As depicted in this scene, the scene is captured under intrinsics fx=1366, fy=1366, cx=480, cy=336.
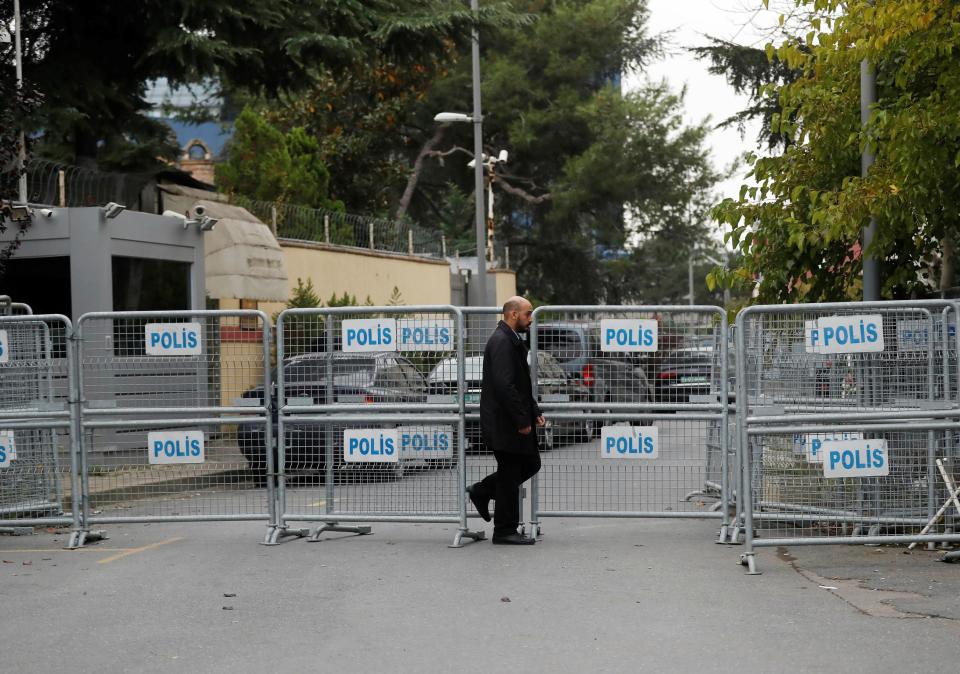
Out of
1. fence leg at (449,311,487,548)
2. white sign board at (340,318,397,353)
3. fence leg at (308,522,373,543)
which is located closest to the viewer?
fence leg at (449,311,487,548)

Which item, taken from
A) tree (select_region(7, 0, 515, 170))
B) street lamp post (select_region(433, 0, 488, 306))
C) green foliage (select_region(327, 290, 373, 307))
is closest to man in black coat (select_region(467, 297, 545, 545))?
tree (select_region(7, 0, 515, 170))

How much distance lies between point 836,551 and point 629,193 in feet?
115

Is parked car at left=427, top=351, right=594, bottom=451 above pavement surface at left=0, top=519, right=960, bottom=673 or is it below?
above

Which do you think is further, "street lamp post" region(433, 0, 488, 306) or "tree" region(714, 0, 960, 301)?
"street lamp post" region(433, 0, 488, 306)

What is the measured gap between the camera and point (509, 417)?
34.9ft

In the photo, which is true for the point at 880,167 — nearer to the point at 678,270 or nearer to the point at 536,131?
Answer: the point at 536,131

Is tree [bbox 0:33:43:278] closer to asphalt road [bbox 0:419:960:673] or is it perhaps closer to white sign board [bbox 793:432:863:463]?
asphalt road [bbox 0:419:960:673]

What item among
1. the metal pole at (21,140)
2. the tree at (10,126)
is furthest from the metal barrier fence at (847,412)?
the metal pole at (21,140)

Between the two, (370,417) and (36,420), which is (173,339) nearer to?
(36,420)

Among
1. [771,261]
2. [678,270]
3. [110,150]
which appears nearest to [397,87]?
[110,150]

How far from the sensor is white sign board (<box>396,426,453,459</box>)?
36.4 feet

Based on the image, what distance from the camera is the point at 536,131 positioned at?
4631cm

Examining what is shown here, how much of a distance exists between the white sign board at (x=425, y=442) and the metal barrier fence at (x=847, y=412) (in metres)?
2.43

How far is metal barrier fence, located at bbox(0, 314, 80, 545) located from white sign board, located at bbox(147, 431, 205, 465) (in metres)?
0.68
